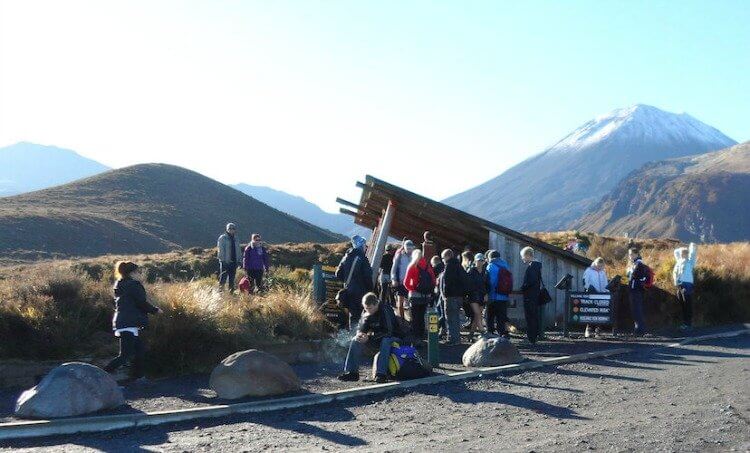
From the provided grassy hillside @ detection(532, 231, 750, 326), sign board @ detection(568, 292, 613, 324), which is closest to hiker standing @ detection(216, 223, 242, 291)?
sign board @ detection(568, 292, 613, 324)

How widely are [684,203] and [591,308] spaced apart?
132020 mm

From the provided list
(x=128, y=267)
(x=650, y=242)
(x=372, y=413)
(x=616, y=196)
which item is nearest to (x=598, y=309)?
(x=372, y=413)

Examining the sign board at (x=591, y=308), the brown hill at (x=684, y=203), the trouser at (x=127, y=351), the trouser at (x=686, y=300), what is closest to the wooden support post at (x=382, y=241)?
the sign board at (x=591, y=308)

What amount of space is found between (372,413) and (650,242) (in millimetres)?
29120

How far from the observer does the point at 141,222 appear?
2530 inches

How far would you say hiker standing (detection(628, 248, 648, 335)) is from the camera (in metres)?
15.1

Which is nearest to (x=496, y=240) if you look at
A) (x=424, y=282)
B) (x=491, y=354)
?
(x=424, y=282)

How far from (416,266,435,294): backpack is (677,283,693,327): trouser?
5914 mm

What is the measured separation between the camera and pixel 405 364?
1021 centimetres

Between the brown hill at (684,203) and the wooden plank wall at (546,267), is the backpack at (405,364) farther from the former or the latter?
the brown hill at (684,203)

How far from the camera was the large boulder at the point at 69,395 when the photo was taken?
8.29 meters

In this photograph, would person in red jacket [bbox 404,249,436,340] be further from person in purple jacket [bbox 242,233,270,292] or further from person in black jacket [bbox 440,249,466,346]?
person in purple jacket [bbox 242,233,270,292]

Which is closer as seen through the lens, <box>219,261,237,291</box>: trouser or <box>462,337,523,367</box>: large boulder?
<box>462,337,523,367</box>: large boulder

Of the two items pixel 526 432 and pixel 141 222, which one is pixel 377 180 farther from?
pixel 141 222
